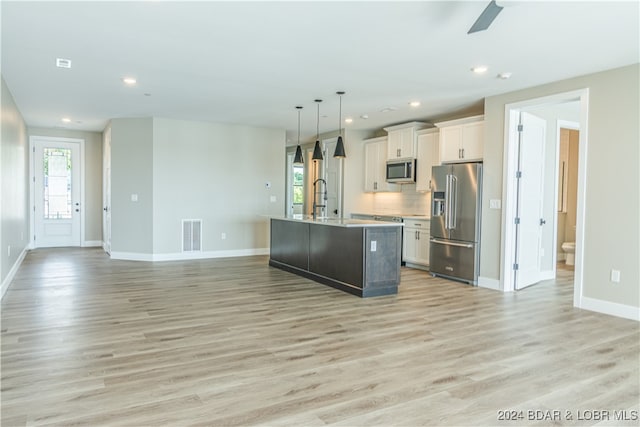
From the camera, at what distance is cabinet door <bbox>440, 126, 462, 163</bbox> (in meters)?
6.41

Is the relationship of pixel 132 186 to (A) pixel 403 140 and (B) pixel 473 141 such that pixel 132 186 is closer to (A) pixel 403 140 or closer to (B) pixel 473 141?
(A) pixel 403 140

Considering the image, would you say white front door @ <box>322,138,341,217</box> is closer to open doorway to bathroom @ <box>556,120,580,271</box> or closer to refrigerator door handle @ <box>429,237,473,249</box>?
refrigerator door handle @ <box>429,237,473,249</box>

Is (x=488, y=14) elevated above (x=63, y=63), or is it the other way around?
(x=63, y=63)

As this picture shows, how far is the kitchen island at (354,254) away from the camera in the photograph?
5.14 m

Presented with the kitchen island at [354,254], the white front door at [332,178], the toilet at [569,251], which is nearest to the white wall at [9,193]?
the kitchen island at [354,254]

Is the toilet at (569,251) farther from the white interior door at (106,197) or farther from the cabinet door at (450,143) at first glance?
the white interior door at (106,197)

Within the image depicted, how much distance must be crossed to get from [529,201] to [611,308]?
183 cm

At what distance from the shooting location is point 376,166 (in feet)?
27.9

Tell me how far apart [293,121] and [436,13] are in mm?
5051

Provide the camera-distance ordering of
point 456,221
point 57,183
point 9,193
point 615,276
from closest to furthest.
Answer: point 615,276
point 9,193
point 456,221
point 57,183

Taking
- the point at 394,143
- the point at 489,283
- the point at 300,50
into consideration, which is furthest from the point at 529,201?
the point at 300,50

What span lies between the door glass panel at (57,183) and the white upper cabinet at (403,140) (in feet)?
24.2

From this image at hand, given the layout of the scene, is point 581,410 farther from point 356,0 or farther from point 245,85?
point 245,85

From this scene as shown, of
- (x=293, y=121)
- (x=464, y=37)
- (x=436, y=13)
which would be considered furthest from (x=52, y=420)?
(x=293, y=121)
